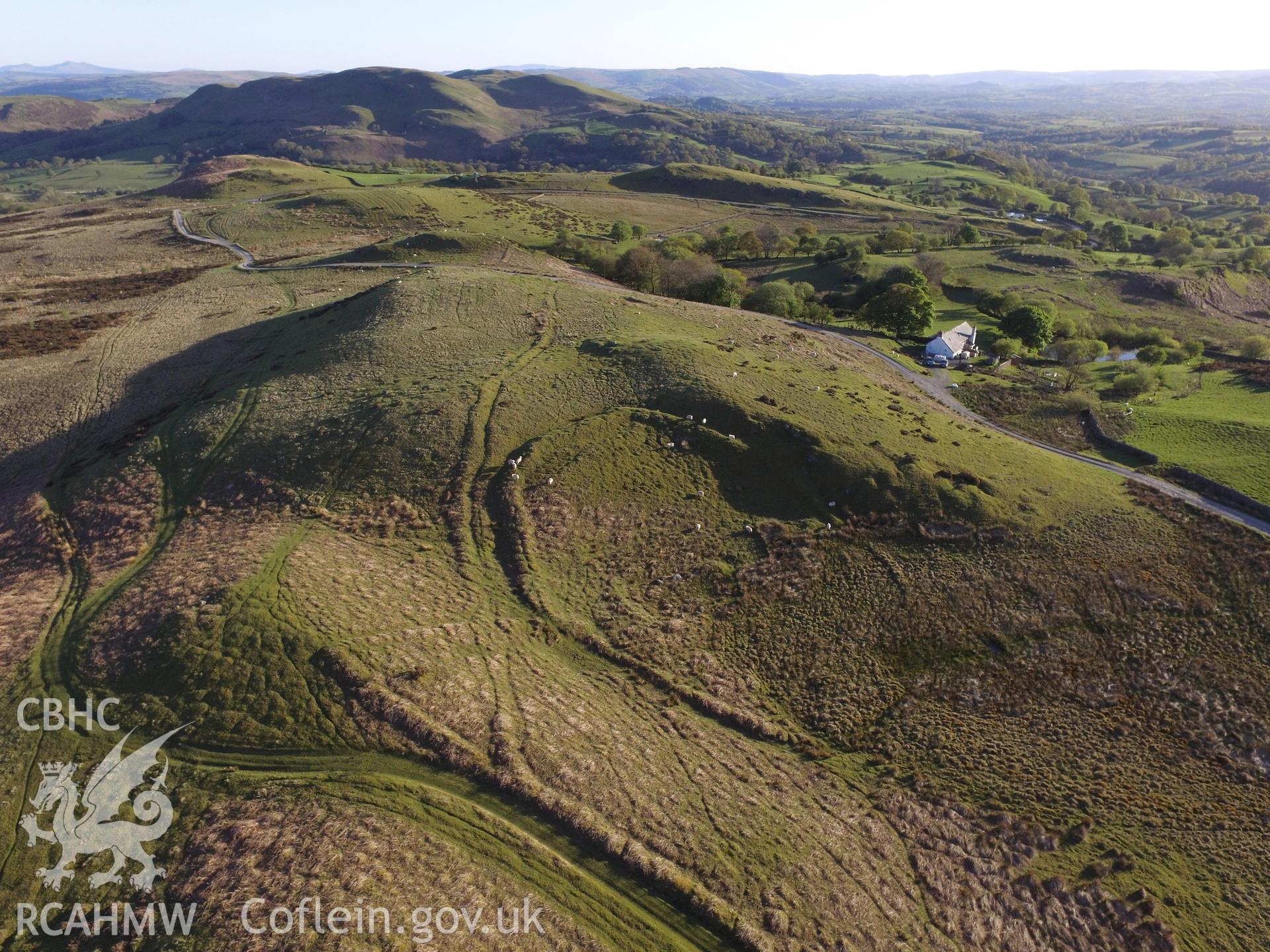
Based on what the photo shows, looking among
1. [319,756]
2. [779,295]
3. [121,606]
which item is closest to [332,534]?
[121,606]

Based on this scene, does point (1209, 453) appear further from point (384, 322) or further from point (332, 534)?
point (384, 322)

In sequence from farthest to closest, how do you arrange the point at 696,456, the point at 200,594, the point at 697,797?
1. the point at 696,456
2. the point at 200,594
3. the point at 697,797

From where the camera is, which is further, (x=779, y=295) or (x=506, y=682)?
(x=779, y=295)

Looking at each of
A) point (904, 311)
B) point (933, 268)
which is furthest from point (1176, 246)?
point (904, 311)

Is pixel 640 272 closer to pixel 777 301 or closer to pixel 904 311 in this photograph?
pixel 777 301

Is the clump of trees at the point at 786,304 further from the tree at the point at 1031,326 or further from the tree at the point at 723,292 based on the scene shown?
the tree at the point at 1031,326

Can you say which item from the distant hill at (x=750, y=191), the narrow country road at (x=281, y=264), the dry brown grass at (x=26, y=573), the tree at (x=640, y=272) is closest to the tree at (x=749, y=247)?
the tree at (x=640, y=272)
